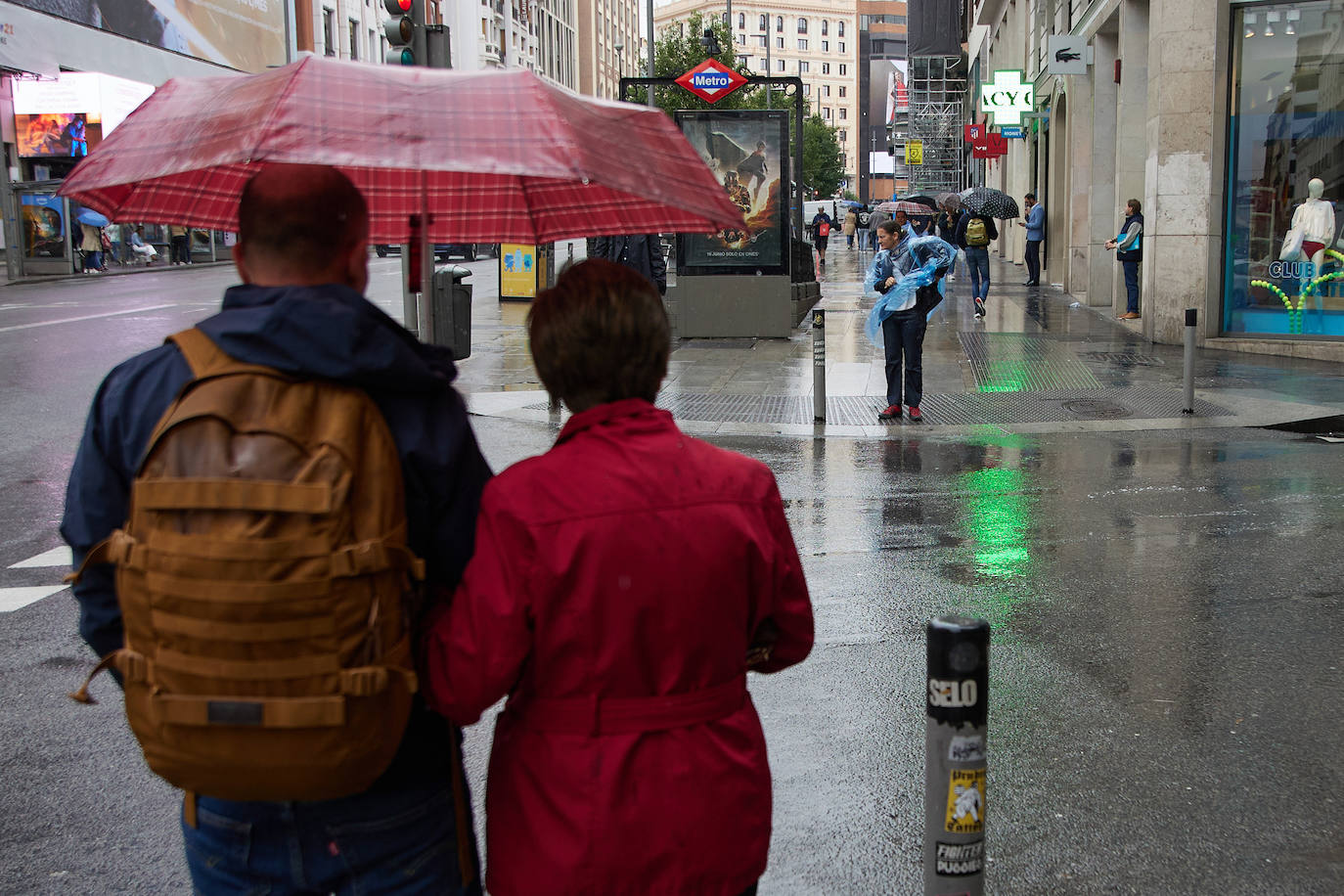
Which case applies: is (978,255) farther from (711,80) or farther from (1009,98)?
(1009,98)

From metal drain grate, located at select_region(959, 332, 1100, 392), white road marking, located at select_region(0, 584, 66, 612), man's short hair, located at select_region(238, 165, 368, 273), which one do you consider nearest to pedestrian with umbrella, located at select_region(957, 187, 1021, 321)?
metal drain grate, located at select_region(959, 332, 1100, 392)

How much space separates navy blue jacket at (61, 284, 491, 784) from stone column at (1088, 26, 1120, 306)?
2379cm

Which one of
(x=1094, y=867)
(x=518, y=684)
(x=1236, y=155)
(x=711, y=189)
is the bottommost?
(x=1094, y=867)

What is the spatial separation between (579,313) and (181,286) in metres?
29.6

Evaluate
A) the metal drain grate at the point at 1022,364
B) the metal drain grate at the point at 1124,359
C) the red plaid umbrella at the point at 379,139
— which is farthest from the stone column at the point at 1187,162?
the red plaid umbrella at the point at 379,139

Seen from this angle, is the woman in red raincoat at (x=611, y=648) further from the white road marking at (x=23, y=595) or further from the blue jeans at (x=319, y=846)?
the white road marking at (x=23, y=595)

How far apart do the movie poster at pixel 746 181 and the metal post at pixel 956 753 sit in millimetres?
15805

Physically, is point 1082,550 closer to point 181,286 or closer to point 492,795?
point 492,795

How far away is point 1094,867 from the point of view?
3842 millimetres

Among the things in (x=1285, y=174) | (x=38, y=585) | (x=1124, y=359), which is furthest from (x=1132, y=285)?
(x=38, y=585)

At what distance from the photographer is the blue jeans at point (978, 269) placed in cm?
2333

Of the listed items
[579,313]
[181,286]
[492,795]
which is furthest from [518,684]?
[181,286]

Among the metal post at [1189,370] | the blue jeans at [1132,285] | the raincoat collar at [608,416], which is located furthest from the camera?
the blue jeans at [1132,285]

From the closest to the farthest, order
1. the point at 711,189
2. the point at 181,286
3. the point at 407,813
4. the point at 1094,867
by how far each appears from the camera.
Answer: the point at 407,813 < the point at 711,189 < the point at 1094,867 < the point at 181,286
